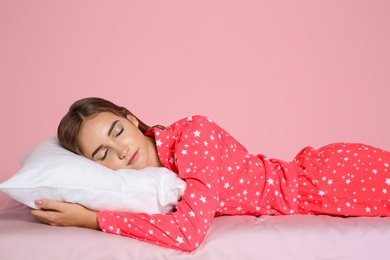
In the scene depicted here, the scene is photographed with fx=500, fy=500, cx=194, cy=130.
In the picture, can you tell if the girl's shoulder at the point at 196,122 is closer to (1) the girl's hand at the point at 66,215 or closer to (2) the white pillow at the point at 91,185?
(2) the white pillow at the point at 91,185

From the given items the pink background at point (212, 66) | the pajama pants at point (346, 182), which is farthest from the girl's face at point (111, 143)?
the pink background at point (212, 66)

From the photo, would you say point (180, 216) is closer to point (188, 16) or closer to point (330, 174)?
point (330, 174)

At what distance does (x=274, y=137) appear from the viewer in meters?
3.75

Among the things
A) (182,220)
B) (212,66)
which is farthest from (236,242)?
(212,66)

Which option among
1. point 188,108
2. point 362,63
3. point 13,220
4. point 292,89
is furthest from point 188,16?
point 13,220

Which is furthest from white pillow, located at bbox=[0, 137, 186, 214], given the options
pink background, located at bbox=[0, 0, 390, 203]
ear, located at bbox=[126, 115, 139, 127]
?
pink background, located at bbox=[0, 0, 390, 203]

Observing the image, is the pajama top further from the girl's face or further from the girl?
the girl's face

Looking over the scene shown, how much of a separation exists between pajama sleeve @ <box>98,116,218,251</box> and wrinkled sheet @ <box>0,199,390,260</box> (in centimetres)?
3

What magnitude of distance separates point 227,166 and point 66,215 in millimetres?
700

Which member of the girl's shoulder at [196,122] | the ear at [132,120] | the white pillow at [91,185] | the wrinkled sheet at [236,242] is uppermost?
the girl's shoulder at [196,122]

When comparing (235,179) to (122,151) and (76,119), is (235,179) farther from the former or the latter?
(76,119)

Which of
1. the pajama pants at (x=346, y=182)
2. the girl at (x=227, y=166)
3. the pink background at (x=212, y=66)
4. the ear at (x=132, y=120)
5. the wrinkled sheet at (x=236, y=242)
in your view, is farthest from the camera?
the pink background at (x=212, y=66)

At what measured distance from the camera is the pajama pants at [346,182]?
6.96 ft

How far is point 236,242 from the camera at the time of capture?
5.88 feet
